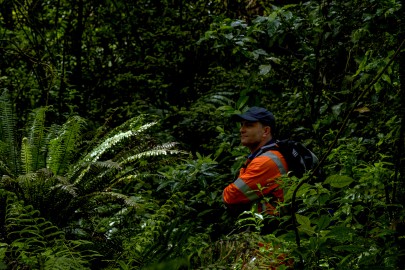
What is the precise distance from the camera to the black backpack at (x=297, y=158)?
143 inches

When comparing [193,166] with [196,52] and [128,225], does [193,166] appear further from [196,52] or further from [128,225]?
[196,52]

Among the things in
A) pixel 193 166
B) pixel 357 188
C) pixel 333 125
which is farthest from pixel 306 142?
pixel 357 188

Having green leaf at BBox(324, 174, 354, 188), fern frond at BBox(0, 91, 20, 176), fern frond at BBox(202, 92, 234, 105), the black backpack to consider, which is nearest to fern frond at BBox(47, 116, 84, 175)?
fern frond at BBox(0, 91, 20, 176)

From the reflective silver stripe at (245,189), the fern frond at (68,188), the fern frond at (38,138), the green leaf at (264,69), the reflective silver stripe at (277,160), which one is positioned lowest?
the fern frond at (38,138)

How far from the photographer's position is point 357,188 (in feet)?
8.97

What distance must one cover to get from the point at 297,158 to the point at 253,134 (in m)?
0.62

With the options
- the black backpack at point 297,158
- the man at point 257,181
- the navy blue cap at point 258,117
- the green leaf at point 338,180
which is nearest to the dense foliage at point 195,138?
the green leaf at point 338,180

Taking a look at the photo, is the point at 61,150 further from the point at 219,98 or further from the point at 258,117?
the point at 219,98

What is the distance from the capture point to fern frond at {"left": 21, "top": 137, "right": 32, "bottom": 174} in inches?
161

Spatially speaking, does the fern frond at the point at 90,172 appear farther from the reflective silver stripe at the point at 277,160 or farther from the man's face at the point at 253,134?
the reflective silver stripe at the point at 277,160

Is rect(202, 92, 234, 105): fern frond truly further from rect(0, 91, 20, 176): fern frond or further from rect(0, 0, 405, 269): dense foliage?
rect(0, 91, 20, 176): fern frond

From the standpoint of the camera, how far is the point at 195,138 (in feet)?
23.7

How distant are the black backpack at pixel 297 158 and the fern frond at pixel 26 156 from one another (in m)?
2.00

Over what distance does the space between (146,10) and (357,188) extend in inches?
259
